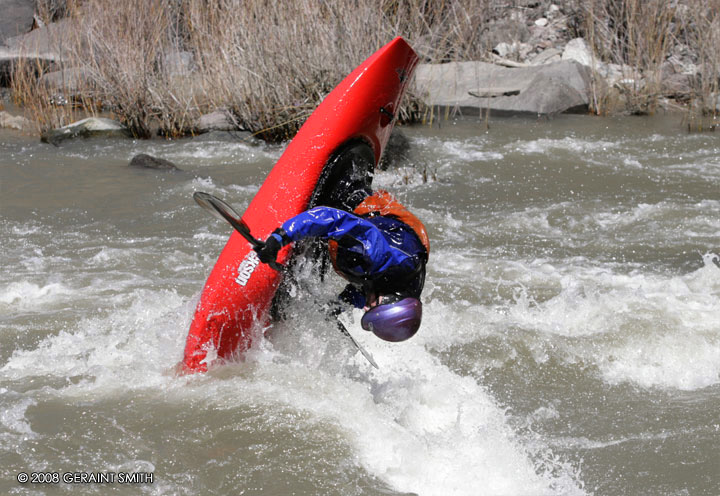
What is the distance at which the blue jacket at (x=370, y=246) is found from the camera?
8.61 ft

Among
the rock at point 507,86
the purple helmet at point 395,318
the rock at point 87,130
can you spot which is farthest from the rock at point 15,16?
the purple helmet at point 395,318

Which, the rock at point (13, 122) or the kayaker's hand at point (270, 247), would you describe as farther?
the rock at point (13, 122)

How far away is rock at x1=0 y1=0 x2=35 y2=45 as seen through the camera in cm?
1271

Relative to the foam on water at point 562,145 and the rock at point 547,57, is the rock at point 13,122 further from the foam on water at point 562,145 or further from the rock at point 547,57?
the rock at point 547,57

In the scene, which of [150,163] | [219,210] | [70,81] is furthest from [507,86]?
[219,210]

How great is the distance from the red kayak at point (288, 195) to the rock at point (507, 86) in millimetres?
5376

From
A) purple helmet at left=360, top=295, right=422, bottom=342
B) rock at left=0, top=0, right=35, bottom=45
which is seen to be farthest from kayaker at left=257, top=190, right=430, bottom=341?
rock at left=0, top=0, right=35, bottom=45

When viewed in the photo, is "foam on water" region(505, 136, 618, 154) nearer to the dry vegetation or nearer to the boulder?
the dry vegetation

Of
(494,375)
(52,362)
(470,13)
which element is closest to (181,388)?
(52,362)

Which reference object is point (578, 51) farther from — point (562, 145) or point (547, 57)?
point (562, 145)

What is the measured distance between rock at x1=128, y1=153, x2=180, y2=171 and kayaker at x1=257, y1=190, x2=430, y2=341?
435cm

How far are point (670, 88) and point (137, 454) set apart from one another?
8.73 m

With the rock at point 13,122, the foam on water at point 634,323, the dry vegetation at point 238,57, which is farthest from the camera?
the rock at point 13,122

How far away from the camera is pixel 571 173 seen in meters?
6.86
